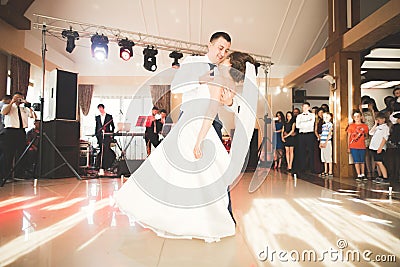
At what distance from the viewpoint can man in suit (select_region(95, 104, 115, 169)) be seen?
702cm

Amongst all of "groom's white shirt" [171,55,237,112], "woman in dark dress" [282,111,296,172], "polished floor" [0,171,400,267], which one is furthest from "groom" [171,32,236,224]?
"woman in dark dress" [282,111,296,172]

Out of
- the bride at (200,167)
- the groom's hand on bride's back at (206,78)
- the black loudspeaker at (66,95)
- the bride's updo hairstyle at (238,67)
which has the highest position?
the black loudspeaker at (66,95)

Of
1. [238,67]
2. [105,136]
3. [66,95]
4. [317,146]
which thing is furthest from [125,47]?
[238,67]

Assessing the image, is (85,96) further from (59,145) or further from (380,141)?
(380,141)

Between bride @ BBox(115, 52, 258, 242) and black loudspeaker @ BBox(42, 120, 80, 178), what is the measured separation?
13.3 ft

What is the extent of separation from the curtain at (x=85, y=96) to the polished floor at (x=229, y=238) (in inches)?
278

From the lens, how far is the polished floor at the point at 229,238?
1.78 meters

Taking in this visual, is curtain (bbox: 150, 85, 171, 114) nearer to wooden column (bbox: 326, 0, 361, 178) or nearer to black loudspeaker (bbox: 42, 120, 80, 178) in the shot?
black loudspeaker (bbox: 42, 120, 80, 178)

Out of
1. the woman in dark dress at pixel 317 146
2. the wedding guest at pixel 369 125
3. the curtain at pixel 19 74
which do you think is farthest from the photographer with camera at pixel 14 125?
the wedding guest at pixel 369 125

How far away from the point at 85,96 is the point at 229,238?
942 cm

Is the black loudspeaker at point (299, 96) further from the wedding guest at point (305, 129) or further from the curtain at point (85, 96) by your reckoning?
the curtain at point (85, 96)

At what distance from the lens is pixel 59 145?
5.80 metres

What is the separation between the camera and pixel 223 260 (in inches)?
69.6

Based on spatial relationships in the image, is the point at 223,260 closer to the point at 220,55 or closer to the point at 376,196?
the point at 220,55
